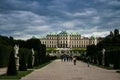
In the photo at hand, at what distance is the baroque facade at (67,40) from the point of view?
18888 cm

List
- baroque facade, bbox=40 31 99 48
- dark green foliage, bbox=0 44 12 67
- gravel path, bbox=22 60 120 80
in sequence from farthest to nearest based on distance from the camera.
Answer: baroque facade, bbox=40 31 99 48 < dark green foliage, bbox=0 44 12 67 < gravel path, bbox=22 60 120 80

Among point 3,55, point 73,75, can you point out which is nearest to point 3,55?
point 3,55

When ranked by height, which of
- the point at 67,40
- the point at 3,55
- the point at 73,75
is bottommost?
the point at 73,75

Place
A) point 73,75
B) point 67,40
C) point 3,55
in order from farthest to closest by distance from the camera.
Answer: point 67,40
point 3,55
point 73,75

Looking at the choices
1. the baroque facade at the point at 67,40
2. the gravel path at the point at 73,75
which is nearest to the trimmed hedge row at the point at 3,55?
the gravel path at the point at 73,75

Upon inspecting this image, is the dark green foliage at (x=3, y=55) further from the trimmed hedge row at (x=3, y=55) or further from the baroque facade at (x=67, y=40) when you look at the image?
the baroque facade at (x=67, y=40)

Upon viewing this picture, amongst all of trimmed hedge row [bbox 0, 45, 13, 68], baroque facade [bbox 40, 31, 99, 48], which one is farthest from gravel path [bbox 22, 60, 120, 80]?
baroque facade [bbox 40, 31, 99, 48]

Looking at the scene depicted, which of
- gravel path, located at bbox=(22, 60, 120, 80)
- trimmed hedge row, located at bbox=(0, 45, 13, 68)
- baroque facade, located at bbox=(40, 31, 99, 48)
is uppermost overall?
baroque facade, located at bbox=(40, 31, 99, 48)

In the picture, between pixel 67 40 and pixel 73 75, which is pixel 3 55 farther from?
pixel 67 40

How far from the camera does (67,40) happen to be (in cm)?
18962

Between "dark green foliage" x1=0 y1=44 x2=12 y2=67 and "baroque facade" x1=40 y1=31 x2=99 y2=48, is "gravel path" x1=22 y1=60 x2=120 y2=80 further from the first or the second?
"baroque facade" x1=40 y1=31 x2=99 y2=48

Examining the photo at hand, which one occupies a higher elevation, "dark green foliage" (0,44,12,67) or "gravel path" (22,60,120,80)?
"dark green foliage" (0,44,12,67)

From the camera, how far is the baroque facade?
189 m

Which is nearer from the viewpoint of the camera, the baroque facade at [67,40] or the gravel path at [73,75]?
the gravel path at [73,75]
